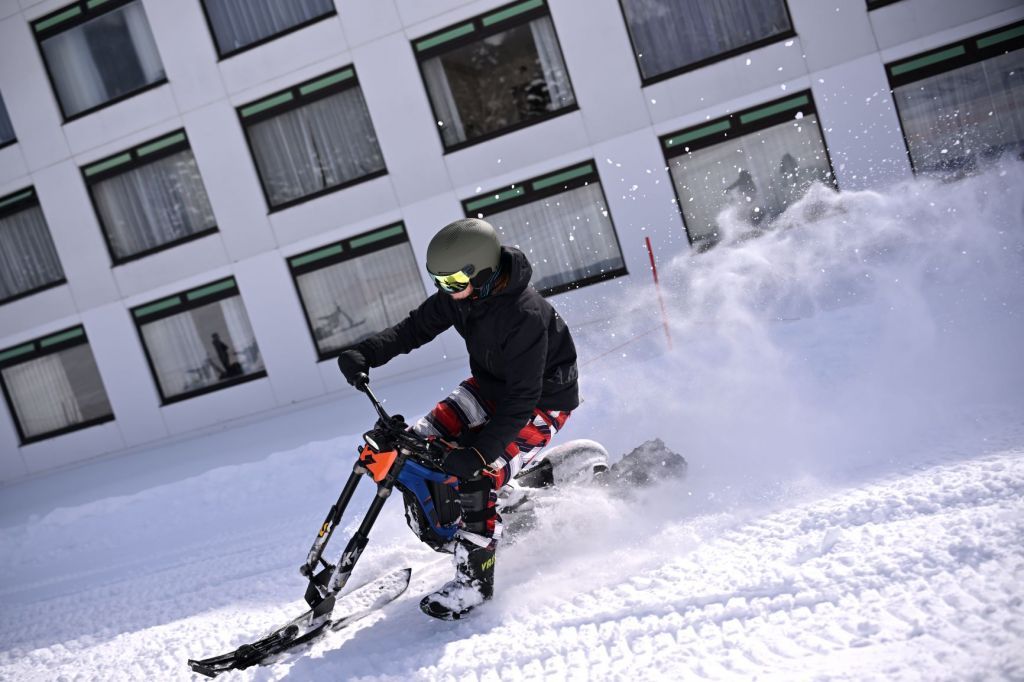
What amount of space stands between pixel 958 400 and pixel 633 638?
3.06m

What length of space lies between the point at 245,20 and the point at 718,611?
41.9ft

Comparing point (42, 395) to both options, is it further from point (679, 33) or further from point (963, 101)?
point (963, 101)

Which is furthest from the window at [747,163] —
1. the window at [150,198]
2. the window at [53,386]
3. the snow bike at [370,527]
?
the window at [53,386]

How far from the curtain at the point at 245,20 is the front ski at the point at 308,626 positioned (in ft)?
36.3

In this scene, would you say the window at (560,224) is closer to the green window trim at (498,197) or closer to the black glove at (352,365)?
the green window trim at (498,197)

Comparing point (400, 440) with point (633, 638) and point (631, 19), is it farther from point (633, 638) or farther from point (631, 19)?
point (631, 19)

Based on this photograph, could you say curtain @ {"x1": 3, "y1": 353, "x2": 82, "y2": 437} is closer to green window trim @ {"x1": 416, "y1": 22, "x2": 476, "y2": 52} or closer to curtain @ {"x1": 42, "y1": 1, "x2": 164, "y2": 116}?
curtain @ {"x1": 42, "y1": 1, "x2": 164, "y2": 116}

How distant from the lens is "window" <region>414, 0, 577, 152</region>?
12.2 meters

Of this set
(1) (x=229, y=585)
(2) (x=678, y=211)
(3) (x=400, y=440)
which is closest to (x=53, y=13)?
(2) (x=678, y=211)

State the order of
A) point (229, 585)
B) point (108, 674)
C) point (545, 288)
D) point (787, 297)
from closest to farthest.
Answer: point (108, 674) < point (229, 585) < point (787, 297) < point (545, 288)

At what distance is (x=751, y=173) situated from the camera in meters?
12.0

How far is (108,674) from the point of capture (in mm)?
4707

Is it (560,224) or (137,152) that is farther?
(137,152)

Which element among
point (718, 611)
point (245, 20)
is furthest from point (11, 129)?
point (718, 611)
